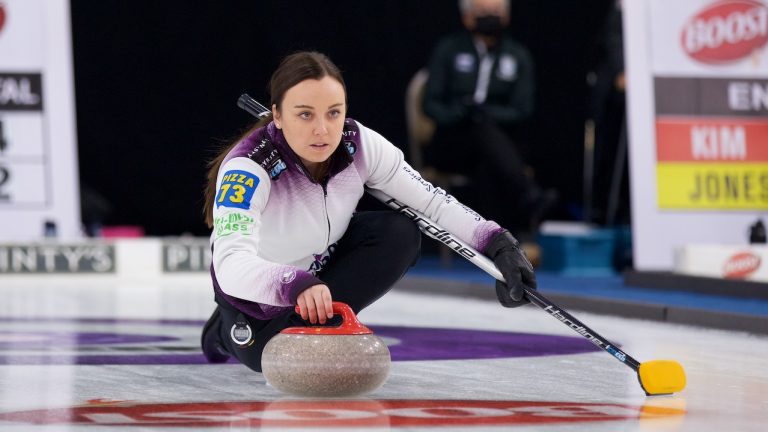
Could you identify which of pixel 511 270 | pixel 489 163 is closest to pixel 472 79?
pixel 489 163

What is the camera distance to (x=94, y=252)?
24.7ft

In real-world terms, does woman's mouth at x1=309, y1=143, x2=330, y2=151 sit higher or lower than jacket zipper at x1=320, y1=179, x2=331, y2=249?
higher

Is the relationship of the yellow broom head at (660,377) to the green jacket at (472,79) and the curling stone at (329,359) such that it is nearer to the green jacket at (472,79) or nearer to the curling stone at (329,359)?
the curling stone at (329,359)

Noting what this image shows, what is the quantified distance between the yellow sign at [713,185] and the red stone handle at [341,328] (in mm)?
3759

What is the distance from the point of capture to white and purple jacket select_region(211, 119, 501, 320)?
2.75 metres

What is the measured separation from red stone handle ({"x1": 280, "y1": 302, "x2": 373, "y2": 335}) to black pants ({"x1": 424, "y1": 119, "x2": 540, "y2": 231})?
4433 millimetres

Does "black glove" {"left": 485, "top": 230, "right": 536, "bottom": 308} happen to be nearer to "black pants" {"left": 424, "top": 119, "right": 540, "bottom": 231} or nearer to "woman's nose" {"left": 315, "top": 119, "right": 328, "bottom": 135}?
"woman's nose" {"left": 315, "top": 119, "right": 328, "bottom": 135}

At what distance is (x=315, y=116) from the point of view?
285cm

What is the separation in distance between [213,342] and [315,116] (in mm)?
828

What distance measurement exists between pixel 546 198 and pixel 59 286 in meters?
2.59

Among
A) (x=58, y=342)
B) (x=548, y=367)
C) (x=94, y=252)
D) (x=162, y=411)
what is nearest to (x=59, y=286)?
(x=94, y=252)

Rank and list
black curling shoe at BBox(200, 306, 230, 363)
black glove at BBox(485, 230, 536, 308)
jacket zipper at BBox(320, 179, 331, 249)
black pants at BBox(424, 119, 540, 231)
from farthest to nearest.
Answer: black pants at BBox(424, 119, 540, 231) → black curling shoe at BBox(200, 306, 230, 363) → jacket zipper at BBox(320, 179, 331, 249) → black glove at BBox(485, 230, 536, 308)

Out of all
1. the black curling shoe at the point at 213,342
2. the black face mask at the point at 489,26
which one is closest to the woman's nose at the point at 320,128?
the black curling shoe at the point at 213,342

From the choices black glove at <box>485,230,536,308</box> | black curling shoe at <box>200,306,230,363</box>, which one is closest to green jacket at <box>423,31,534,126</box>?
black curling shoe at <box>200,306,230,363</box>
